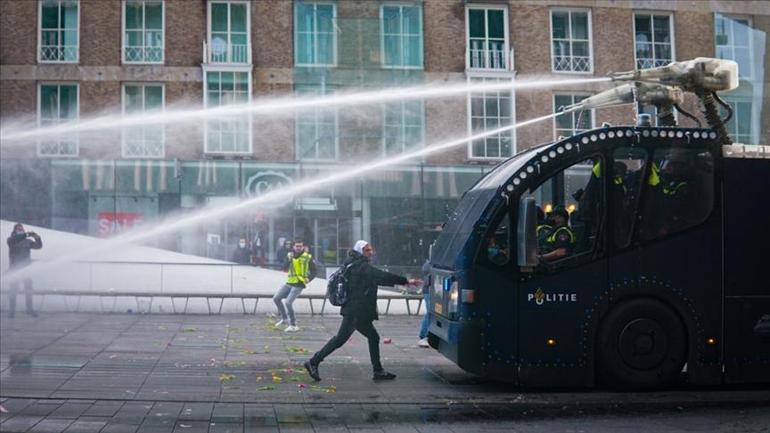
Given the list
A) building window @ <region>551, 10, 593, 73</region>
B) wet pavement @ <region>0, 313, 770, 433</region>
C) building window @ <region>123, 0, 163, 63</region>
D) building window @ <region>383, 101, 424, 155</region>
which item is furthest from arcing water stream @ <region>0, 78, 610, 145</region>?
wet pavement @ <region>0, 313, 770, 433</region>

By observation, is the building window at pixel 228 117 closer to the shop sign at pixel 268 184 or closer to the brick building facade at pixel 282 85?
the brick building facade at pixel 282 85

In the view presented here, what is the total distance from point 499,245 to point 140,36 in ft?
71.0

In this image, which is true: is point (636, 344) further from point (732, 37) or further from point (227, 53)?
point (732, 37)

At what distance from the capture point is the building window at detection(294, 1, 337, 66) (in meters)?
27.2

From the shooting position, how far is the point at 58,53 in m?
27.0

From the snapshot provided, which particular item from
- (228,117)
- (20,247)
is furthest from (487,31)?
(20,247)

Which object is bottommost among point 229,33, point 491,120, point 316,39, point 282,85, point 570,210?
point 570,210

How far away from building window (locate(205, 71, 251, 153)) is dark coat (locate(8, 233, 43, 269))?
10.5 metres

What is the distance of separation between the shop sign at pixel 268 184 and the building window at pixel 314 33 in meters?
3.94


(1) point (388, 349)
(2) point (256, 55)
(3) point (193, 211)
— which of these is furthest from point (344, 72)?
(1) point (388, 349)

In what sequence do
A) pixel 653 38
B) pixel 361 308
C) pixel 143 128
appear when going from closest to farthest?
pixel 361 308, pixel 143 128, pixel 653 38

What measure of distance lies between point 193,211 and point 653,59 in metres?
16.8

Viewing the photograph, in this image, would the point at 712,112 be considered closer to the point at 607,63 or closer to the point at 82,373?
the point at 82,373

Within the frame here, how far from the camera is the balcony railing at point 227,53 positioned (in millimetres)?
27266
